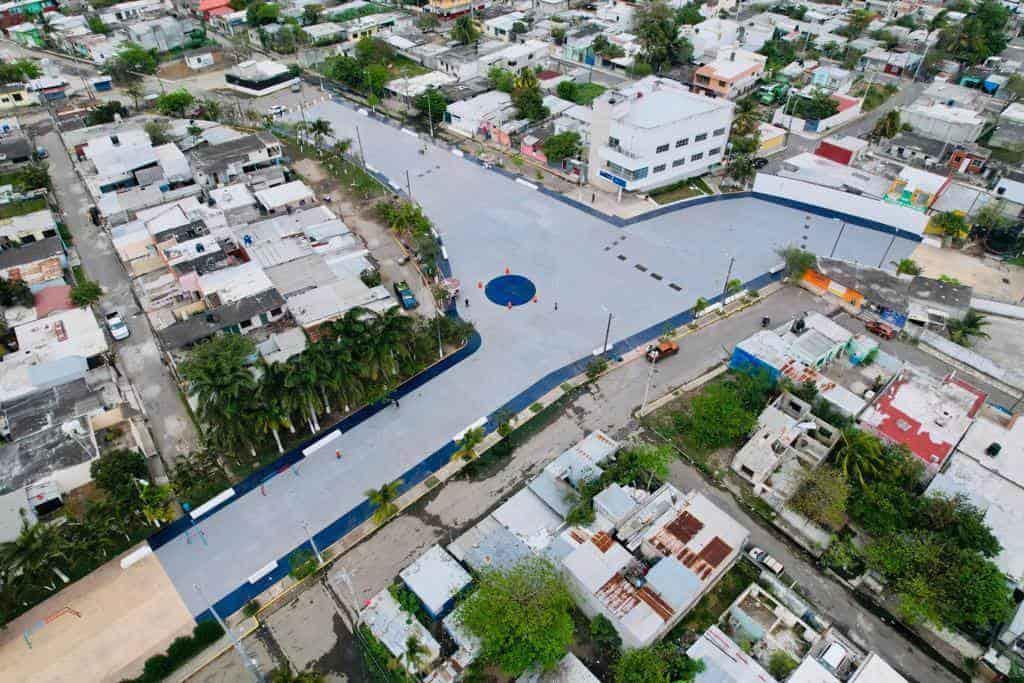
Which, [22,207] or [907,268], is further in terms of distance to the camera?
[22,207]

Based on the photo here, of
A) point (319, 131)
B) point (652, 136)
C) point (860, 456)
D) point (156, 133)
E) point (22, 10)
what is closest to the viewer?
point (860, 456)

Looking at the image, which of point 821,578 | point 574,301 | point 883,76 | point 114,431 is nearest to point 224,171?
point 114,431

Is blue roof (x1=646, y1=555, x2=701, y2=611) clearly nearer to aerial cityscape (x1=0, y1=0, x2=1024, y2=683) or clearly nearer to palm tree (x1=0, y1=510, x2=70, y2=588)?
aerial cityscape (x1=0, y1=0, x2=1024, y2=683)

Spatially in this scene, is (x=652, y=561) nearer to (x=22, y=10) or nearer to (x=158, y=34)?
(x=158, y=34)

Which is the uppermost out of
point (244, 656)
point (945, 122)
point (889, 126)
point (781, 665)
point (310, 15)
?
point (310, 15)

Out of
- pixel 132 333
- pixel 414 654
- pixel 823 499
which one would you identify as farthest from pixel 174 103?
pixel 823 499

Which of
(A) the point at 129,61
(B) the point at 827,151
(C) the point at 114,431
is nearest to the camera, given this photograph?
(C) the point at 114,431

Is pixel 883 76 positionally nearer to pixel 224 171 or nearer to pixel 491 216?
Result: pixel 491 216

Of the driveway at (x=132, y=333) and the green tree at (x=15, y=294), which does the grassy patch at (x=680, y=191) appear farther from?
the green tree at (x=15, y=294)

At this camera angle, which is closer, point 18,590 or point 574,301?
point 18,590
